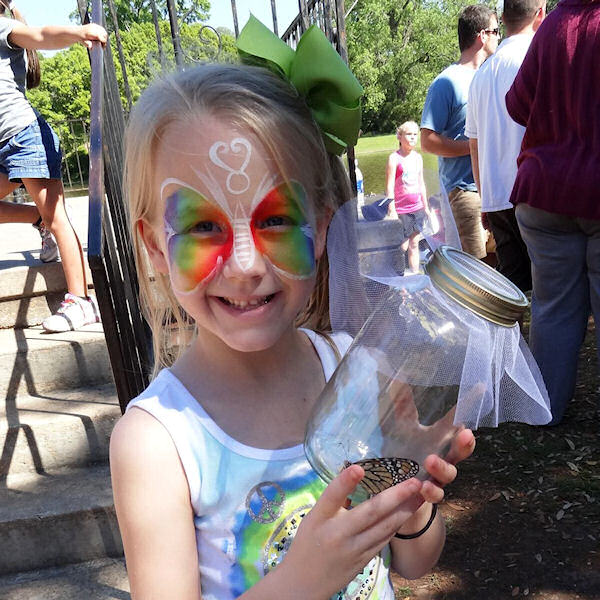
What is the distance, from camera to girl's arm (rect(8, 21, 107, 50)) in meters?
3.33

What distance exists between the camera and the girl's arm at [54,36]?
3332 mm

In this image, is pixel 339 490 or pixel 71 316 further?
pixel 71 316

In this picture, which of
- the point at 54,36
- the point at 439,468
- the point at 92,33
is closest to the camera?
the point at 439,468

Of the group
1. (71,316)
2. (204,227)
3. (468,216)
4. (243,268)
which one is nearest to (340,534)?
(243,268)

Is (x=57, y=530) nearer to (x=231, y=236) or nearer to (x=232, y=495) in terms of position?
(x=232, y=495)

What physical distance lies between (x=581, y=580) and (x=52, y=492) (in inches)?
Result: 91.0

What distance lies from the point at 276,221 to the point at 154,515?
55cm

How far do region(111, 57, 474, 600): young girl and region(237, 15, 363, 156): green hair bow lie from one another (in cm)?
3

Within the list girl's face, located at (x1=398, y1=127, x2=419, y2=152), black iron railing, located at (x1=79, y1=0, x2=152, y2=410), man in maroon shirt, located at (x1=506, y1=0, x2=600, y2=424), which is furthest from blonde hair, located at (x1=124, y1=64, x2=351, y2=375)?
girl's face, located at (x1=398, y1=127, x2=419, y2=152)

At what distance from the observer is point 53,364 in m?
3.74

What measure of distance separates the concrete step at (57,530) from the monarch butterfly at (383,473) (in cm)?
218

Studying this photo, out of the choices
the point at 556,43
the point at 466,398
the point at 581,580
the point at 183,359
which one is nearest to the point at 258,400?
the point at 183,359

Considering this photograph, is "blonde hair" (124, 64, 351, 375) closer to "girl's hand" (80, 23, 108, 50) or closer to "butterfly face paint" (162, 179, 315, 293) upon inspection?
"butterfly face paint" (162, 179, 315, 293)

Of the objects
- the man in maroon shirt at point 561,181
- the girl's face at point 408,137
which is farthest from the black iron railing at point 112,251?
the girl's face at point 408,137
